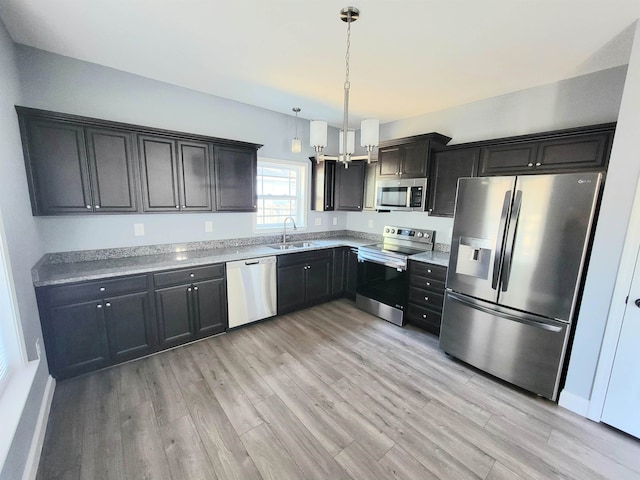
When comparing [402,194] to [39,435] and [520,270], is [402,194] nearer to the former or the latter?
[520,270]

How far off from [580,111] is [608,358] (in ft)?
7.27

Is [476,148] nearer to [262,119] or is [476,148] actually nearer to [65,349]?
[262,119]

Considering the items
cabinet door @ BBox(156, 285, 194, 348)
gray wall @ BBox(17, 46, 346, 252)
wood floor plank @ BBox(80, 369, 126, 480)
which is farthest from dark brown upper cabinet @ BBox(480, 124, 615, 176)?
wood floor plank @ BBox(80, 369, 126, 480)

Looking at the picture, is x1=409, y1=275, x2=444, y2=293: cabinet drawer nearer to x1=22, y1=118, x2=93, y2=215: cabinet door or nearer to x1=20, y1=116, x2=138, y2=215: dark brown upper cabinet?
x1=20, y1=116, x2=138, y2=215: dark brown upper cabinet

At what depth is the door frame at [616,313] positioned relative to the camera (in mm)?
1796

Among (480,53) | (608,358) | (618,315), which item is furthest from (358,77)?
(608,358)

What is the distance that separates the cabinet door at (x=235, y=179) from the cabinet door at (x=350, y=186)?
4.77 feet

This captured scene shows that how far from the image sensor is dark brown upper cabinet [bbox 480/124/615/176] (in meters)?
2.22

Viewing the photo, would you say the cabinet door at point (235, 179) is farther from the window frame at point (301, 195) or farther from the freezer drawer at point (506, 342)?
the freezer drawer at point (506, 342)

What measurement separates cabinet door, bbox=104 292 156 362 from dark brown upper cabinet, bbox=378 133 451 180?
3260mm

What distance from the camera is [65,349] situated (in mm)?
2217

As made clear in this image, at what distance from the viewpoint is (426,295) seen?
3.17 metres

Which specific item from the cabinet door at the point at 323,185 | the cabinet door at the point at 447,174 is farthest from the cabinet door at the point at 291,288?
the cabinet door at the point at 447,174

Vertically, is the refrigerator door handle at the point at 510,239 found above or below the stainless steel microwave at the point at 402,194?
below
